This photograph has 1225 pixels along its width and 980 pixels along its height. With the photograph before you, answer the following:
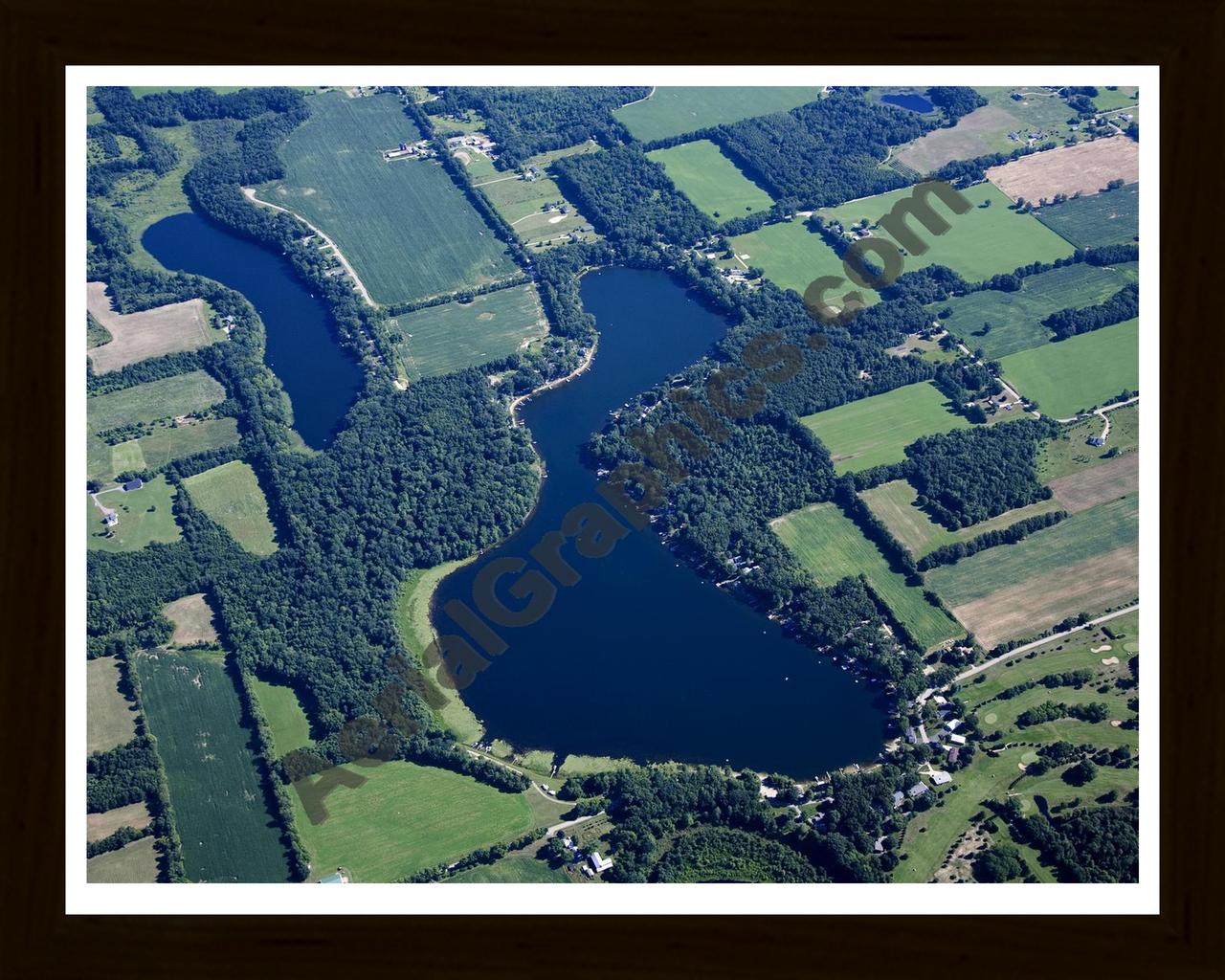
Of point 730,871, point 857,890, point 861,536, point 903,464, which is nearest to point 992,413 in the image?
point 903,464

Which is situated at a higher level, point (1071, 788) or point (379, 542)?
point (379, 542)

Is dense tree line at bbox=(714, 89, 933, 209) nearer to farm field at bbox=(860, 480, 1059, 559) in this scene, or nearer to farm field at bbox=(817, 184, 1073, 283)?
farm field at bbox=(817, 184, 1073, 283)

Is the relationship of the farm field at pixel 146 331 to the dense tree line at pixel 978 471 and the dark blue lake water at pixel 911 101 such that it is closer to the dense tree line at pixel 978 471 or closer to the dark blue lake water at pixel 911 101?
the dense tree line at pixel 978 471

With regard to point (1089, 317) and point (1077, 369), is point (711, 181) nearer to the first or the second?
point (1089, 317)

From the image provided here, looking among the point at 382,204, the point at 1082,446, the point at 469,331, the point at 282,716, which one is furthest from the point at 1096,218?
the point at 282,716

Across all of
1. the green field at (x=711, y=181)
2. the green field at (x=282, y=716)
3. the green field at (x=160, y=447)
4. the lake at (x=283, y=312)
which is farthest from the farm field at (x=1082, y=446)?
the green field at (x=160, y=447)
